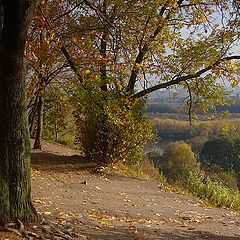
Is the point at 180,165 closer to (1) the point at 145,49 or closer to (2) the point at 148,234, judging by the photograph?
(1) the point at 145,49

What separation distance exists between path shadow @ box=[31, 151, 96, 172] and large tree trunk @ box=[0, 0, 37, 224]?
7.17 meters

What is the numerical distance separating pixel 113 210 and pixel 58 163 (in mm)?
5560

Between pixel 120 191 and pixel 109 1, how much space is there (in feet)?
17.6

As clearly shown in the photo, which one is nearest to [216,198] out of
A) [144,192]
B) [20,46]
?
[144,192]

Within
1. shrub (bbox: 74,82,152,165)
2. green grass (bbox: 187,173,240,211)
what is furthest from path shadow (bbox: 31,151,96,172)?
green grass (bbox: 187,173,240,211)

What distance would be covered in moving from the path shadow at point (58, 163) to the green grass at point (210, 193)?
3.17 metres

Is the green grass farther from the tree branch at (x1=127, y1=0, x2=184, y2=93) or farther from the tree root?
the tree root

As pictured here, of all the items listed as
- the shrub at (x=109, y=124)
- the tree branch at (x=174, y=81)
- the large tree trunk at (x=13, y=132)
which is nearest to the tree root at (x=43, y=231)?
the large tree trunk at (x=13, y=132)

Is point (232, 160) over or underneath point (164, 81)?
underneath

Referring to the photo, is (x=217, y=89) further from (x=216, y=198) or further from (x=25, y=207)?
(x=25, y=207)

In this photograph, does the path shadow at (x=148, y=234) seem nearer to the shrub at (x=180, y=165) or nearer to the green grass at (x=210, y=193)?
the green grass at (x=210, y=193)

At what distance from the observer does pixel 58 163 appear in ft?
45.2

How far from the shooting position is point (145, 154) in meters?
16.5

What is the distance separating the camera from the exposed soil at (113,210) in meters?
6.48
